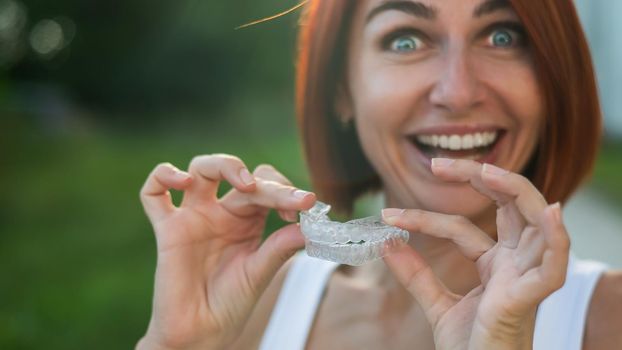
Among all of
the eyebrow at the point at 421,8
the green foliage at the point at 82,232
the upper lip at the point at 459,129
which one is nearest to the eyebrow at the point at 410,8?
the eyebrow at the point at 421,8

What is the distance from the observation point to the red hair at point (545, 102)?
1.69m

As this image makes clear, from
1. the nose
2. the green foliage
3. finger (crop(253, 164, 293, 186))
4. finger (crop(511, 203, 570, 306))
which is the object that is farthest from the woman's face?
the green foliage

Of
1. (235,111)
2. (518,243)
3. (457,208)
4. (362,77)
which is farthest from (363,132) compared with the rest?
(235,111)

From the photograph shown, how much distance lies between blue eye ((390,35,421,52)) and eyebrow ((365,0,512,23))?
6 centimetres

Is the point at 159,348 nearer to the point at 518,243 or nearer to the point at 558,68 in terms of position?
the point at 518,243

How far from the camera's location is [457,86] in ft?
5.32

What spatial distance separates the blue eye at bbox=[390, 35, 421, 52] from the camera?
175 centimetres

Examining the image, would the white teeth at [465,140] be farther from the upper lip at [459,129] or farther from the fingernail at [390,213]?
the fingernail at [390,213]

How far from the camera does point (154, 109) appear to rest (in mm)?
13844

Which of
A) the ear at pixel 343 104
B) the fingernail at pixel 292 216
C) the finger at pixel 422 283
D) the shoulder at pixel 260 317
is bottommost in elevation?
the shoulder at pixel 260 317

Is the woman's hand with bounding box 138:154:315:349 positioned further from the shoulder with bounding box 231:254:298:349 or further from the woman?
the shoulder with bounding box 231:254:298:349

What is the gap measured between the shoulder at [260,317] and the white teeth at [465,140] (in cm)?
A: 65

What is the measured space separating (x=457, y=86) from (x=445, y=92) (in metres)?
0.03

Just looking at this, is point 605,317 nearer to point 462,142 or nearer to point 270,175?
point 462,142
